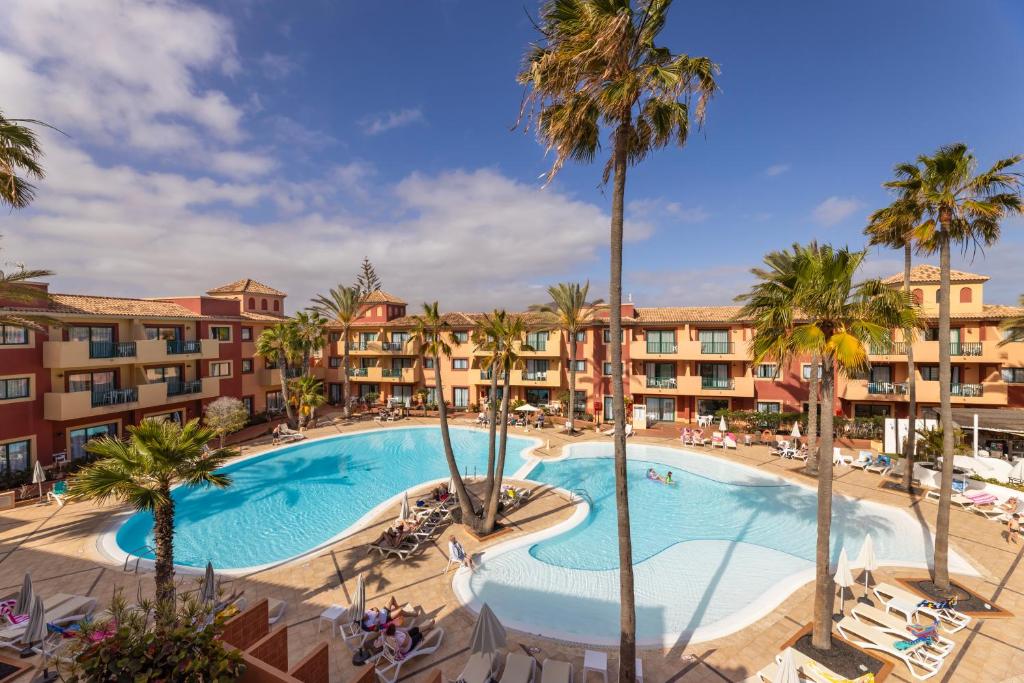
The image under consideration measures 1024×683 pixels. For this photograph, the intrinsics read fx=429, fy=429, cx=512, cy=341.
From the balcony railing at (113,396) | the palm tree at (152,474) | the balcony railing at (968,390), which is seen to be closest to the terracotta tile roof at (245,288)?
the balcony railing at (113,396)

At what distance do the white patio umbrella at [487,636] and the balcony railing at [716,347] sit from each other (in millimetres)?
28669

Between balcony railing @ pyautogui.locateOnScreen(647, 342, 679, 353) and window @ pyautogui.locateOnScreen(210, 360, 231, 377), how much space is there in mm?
33210

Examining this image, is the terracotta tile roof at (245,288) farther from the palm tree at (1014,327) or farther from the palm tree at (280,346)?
the palm tree at (1014,327)

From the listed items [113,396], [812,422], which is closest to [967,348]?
[812,422]

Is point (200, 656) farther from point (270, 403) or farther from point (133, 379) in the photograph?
point (270, 403)

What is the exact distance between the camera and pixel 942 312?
11.8 metres

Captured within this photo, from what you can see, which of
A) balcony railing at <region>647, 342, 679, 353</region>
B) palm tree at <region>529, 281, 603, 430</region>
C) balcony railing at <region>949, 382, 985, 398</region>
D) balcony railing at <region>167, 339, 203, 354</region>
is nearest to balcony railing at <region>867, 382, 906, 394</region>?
balcony railing at <region>949, 382, 985, 398</region>

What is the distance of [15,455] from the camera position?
68.8ft

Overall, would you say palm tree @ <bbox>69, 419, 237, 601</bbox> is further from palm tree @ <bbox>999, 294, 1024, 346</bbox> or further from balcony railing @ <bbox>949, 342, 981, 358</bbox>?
balcony railing @ <bbox>949, 342, 981, 358</bbox>

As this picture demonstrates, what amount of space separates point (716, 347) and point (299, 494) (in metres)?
29.2

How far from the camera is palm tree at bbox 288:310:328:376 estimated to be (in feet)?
115

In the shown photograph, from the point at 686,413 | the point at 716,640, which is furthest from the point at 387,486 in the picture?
the point at 686,413

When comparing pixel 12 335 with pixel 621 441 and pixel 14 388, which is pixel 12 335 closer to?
pixel 14 388

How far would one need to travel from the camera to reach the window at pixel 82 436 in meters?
23.4
